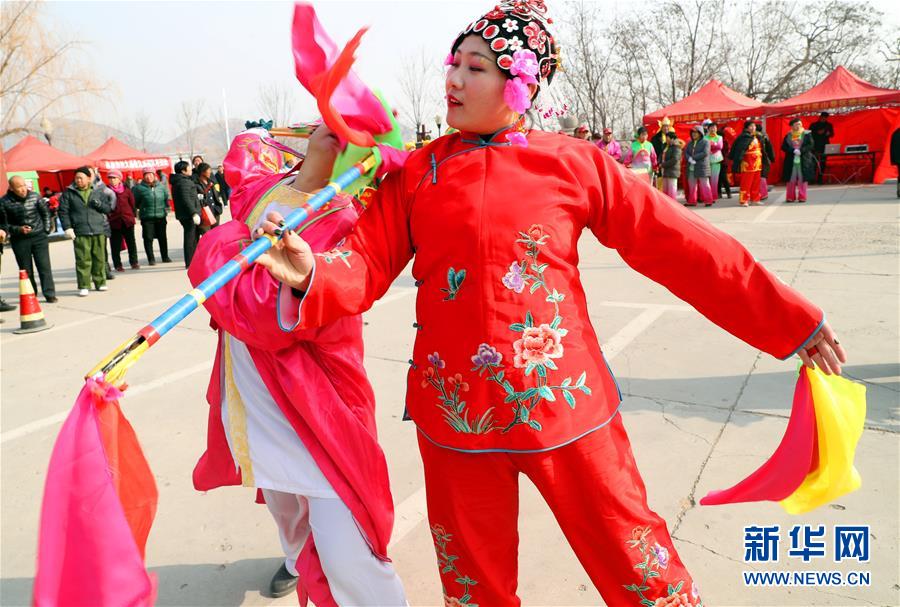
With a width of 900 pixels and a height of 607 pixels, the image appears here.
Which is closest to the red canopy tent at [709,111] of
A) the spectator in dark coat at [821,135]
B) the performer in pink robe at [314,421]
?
the spectator in dark coat at [821,135]

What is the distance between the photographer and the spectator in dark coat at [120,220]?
9.66m

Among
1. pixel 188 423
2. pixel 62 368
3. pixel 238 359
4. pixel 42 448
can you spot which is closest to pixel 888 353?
pixel 238 359

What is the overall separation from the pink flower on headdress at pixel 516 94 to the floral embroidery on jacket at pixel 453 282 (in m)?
0.44

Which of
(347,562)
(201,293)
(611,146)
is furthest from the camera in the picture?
(611,146)

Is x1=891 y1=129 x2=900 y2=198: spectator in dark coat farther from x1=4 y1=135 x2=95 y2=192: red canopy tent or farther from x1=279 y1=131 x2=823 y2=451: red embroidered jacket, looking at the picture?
x1=4 y1=135 x2=95 y2=192: red canopy tent

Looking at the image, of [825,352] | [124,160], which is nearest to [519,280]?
[825,352]

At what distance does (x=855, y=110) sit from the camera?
15062mm

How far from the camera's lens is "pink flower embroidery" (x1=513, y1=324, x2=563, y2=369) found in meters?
1.54

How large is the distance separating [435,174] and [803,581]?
1.92 meters

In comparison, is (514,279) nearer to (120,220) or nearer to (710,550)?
(710,550)

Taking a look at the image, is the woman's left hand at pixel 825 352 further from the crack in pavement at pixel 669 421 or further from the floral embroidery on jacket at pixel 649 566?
the crack in pavement at pixel 669 421

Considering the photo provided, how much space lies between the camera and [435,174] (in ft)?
5.42

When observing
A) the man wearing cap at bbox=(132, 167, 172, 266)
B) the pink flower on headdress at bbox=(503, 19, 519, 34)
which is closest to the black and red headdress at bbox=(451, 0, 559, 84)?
the pink flower on headdress at bbox=(503, 19, 519, 34)

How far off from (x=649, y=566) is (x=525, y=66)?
1.25 m
